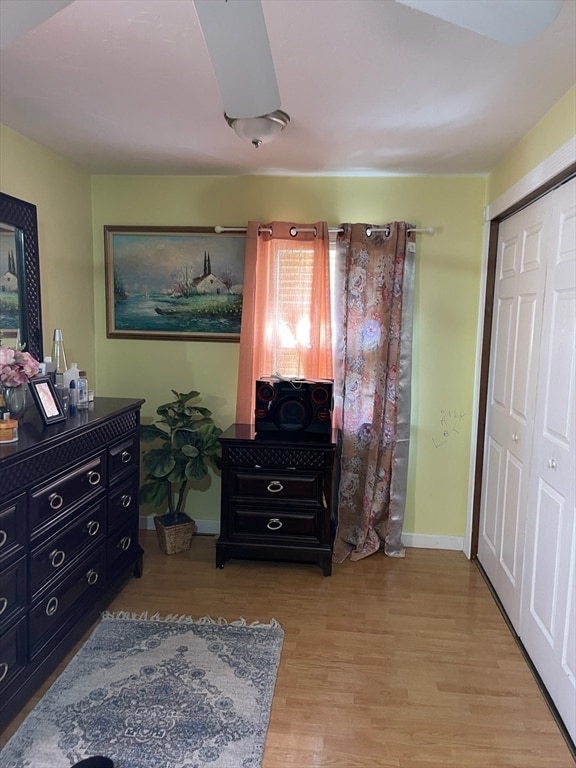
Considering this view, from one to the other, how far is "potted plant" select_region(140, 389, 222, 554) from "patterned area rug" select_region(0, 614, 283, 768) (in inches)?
28.4

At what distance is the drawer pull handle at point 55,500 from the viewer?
1894mm

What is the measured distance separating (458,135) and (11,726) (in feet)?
9.61

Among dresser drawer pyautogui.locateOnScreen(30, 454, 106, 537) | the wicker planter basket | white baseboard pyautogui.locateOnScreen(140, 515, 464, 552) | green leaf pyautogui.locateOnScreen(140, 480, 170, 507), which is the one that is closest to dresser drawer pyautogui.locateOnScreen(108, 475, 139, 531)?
dresser drawer pyautogui.locateOnScreen(30, 454, 106, 537)

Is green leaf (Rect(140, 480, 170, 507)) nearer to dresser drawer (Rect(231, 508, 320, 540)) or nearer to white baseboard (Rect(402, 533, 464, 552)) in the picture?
dresser drawer (Rect(231, 508, 320, 540))

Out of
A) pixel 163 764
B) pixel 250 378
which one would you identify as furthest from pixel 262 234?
pixel 163 764

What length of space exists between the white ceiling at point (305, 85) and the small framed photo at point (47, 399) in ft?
3.64

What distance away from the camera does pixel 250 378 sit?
10.0 feet

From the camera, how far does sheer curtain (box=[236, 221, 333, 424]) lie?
2.98 metres

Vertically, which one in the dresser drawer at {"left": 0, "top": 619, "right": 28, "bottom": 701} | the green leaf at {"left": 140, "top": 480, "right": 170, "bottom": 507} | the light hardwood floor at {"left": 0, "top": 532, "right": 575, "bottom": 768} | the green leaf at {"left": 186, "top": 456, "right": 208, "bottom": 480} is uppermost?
the green leaf at {"left": 186, "top": 456, "right": 208, "bottom": 480}

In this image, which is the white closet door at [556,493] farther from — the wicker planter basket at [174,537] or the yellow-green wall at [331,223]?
the wicker planter basket at [174,537]

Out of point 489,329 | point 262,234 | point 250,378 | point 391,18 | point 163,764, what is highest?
point 391,18

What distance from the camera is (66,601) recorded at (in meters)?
2.06

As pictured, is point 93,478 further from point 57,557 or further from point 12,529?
point 12,529

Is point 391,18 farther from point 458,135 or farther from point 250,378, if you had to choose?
point 250,378
